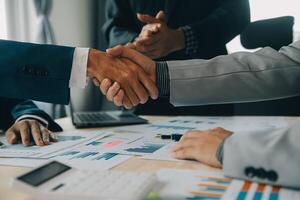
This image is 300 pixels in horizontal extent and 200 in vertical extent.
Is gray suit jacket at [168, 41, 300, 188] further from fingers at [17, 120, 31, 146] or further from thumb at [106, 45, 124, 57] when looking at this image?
fingers at [17, 120, 31, 146]

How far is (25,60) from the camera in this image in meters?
1.34

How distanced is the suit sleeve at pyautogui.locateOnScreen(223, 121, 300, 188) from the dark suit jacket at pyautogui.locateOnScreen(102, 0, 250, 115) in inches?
49.7

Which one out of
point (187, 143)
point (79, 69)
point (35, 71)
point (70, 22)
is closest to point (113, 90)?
point (79, 69)

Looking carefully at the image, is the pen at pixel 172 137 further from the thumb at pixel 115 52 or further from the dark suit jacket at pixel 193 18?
the dark suit jacket at pixel 193 18

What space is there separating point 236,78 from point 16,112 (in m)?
0.81

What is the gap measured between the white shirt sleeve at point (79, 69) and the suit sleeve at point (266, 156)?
0.72 meters

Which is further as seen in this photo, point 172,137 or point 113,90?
point 113,90

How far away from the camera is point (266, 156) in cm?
73

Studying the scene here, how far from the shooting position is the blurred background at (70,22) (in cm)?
297

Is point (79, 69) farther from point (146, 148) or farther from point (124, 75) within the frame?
point (146, 148)

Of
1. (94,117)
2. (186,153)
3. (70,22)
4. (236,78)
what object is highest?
(70,22)

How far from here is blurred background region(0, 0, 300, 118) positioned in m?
A: 2.97

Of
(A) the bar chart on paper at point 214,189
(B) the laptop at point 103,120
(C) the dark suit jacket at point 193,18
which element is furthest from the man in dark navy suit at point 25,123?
(C) the dark suit jacket at point 193,18

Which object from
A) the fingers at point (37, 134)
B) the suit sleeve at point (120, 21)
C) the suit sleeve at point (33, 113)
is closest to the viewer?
the fingers at point (37, 134)
